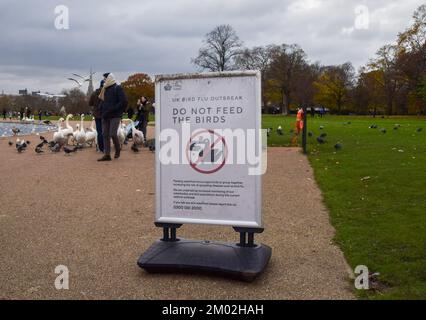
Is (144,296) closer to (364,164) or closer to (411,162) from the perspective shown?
(364,164)

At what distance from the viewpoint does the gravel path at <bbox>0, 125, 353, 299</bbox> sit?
4406mm

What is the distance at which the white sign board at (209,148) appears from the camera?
4.67m

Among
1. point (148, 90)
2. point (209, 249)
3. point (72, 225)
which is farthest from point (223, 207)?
point (148, 90)

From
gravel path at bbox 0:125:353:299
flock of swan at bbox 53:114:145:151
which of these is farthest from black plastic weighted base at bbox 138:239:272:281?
flock of swan at bbox 53:114:145:151

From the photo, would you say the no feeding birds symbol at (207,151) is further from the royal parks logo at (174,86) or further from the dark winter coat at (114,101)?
the dark winter coat at (114,101)

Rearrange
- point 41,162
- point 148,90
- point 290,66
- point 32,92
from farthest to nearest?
point 32,92
point 148,90
point 290,66
point 41,162

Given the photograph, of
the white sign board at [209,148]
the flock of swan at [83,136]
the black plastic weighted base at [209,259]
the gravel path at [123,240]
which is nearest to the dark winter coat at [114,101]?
the gravel path at [123,240]

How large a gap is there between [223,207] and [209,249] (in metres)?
0.48

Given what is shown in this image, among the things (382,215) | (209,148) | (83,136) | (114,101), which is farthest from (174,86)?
(83,136)

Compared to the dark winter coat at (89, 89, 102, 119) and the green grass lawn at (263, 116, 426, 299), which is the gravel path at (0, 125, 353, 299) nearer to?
the green grass lawn at (263, 116, 426, 299)

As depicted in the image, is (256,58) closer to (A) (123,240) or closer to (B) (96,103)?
(B) (96,103)

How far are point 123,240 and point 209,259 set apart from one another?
152 cm

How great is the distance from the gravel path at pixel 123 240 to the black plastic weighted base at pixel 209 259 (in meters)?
0.09

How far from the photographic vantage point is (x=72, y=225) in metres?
6.63
